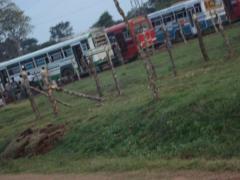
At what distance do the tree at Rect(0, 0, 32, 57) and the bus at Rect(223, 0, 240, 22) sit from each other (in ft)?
83.0

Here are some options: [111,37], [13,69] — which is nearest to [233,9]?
Result: [111,37]

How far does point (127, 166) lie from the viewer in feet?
36.5

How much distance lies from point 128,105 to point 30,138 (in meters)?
2.93

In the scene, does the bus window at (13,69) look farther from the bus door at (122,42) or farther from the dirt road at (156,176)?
the dirt road at (156,176)

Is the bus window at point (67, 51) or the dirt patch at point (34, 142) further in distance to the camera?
the bus window at point (67, 51)

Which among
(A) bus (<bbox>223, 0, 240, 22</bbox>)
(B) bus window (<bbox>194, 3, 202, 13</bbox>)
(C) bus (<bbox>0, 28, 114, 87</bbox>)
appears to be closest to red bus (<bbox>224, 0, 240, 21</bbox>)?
(A) bus (<bbox>223, 0, 240, 22</bbox>)

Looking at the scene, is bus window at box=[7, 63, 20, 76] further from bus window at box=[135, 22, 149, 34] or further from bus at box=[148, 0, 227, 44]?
bus at box=[148, 0, 227, 44]

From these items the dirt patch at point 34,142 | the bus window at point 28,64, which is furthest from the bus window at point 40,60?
the dirt patch at point 34,142

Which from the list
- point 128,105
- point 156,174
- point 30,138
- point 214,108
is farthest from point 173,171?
point 30,138

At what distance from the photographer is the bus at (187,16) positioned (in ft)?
131

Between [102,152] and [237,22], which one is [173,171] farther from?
[237,22]

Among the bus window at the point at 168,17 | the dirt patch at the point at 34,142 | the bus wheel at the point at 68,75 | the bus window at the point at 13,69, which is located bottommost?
the bus wheel at the point at 68,75

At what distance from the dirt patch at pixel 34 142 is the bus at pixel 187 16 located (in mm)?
24004

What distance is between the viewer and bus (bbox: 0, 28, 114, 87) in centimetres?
3972
